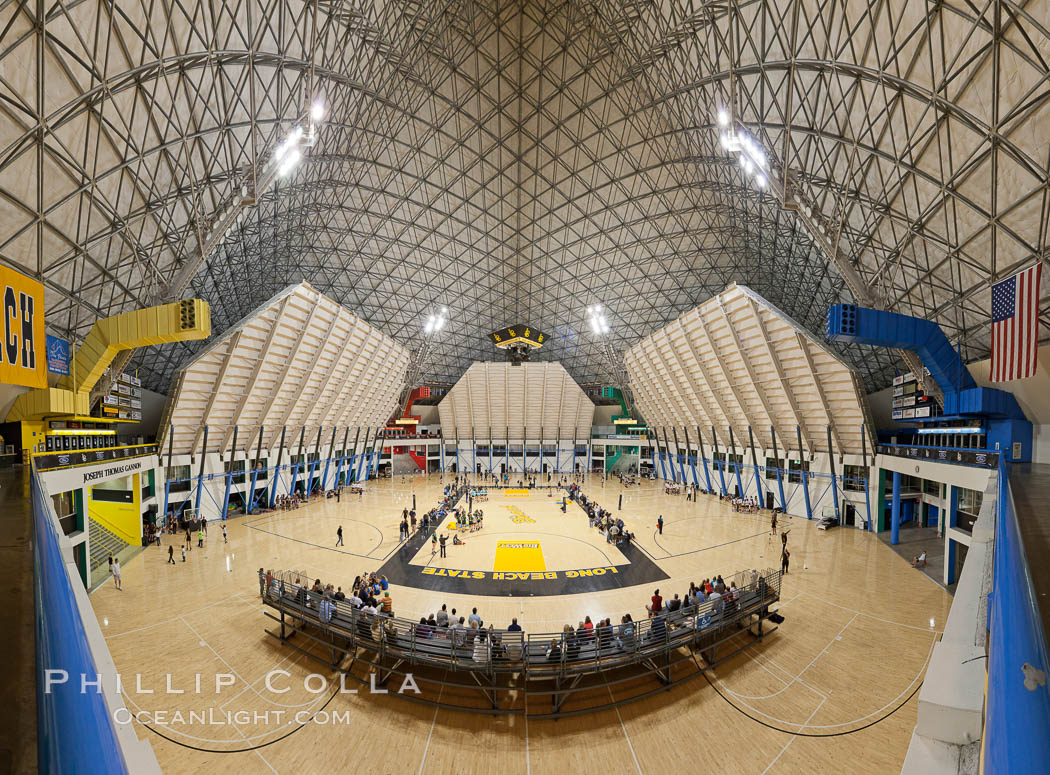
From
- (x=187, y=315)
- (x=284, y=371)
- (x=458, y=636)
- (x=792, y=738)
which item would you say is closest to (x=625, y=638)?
(x=792, y=738)

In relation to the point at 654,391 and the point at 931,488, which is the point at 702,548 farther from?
the point at 654,391

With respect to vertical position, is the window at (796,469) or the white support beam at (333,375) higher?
the white support beam at (333,375)

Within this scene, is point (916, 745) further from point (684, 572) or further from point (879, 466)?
point (879, 466)

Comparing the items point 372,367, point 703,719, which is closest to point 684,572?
point 703,719

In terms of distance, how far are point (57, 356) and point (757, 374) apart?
119 ft

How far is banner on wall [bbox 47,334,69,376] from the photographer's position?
19.0 meters

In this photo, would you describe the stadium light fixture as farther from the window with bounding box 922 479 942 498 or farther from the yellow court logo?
the window with bounding box 922 479 942 498

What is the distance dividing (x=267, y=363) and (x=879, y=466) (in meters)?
38.5

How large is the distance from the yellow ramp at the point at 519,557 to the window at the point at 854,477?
20878mm

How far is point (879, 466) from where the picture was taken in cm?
2850

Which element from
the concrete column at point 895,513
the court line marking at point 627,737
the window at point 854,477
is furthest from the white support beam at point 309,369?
the window at point 854,477

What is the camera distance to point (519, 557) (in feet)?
79.6

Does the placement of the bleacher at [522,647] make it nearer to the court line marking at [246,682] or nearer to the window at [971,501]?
the court line marking at [246,682]

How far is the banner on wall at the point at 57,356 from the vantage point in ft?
62.3
